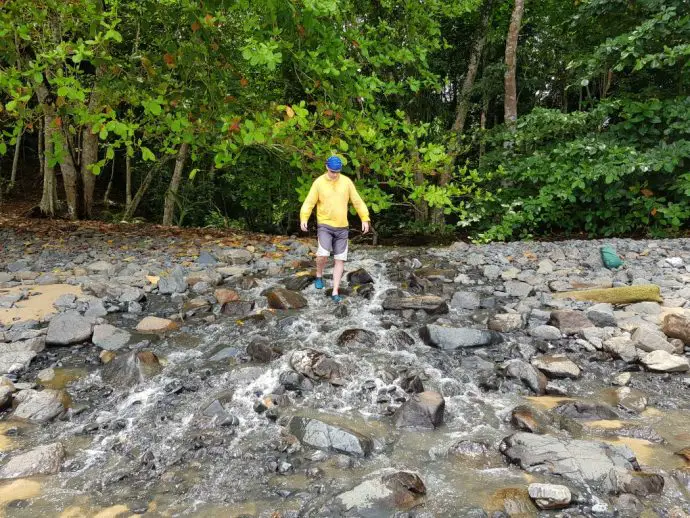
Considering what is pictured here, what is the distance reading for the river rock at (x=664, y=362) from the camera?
4418 mm

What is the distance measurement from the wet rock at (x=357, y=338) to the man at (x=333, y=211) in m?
1.31

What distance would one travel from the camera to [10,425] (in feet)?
11.6

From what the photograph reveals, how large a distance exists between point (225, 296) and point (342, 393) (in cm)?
284

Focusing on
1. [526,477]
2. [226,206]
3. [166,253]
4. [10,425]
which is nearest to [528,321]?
[526,477]

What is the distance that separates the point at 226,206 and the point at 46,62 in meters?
10.8

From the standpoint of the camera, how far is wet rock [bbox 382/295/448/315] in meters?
6.20

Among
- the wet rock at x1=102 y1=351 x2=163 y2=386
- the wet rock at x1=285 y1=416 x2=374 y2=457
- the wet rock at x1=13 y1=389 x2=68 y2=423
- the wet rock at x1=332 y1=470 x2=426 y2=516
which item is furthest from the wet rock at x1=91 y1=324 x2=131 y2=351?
the wet rock at x1=332 y1=470 x2=426 y2=516

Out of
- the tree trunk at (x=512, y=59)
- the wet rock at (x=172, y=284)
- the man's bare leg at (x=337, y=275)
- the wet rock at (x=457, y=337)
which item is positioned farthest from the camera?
the tree trunk at (x=512, y=59)

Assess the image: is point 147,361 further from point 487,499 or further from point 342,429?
point 487,499

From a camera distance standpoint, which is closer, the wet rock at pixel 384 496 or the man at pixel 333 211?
the wet rock at pixel 384 496

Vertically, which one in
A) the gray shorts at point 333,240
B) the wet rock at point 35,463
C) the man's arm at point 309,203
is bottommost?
the wet rock at point 35,463

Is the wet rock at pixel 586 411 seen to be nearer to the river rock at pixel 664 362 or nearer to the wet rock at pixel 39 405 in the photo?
the river rock at pixel 664 362

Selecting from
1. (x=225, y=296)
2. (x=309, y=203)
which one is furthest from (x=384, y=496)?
(x=309, y=203)

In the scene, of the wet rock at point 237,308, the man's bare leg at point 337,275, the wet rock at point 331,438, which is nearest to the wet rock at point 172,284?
the wet rock at point 237,308
